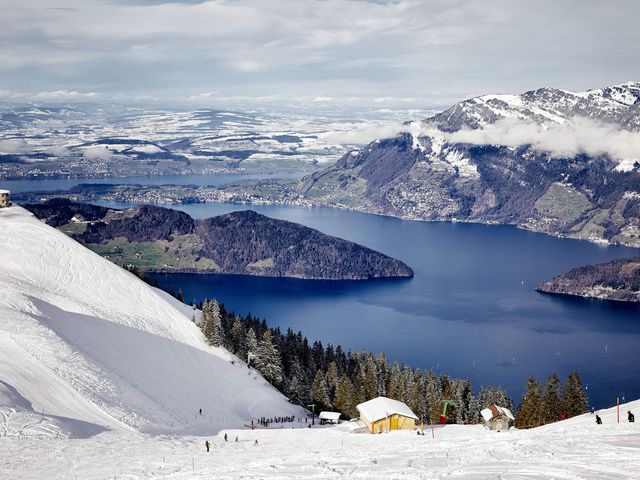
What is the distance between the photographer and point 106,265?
10000 centimetres

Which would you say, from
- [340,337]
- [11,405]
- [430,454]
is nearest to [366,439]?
[430,454]

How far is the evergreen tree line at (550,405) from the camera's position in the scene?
237ft

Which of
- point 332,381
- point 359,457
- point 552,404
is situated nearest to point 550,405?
point 552,404

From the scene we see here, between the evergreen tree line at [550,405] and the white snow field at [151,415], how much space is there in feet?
47.7

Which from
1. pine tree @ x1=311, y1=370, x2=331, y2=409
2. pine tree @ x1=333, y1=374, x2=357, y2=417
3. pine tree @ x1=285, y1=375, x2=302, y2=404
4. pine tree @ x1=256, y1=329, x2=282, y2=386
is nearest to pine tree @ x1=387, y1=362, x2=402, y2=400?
pine tree @ x1=333, y1=374, x2=357, y2=417

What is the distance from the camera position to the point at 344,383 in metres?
85.1

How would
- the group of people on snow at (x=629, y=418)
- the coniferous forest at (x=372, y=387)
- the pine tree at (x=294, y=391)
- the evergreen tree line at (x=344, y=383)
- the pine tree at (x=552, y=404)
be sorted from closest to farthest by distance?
the group of people on snow at (x=629, y=418), the pine tree at (x=552, y=404), the coniferous forest at (x=372, y=387), the evergreen tree line at (x=344, y=383), the pine tree at (x=294, y=391)

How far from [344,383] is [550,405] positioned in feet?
75.3

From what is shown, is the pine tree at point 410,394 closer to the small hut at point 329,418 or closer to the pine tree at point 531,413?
the small hut at point 329,418

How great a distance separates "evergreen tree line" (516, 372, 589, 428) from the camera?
7219 cm

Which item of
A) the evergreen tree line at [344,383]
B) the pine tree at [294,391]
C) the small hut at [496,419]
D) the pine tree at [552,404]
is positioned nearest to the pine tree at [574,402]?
the pine tree at [552,404]

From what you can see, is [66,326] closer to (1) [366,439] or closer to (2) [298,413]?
(2) [298,413]

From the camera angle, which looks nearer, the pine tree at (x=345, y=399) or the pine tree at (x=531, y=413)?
the pine tree at (x=531, y=413)

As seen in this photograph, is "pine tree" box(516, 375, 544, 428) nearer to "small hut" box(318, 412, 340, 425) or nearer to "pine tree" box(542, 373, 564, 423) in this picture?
"pine tree" box(542, 373, 564, 423)
